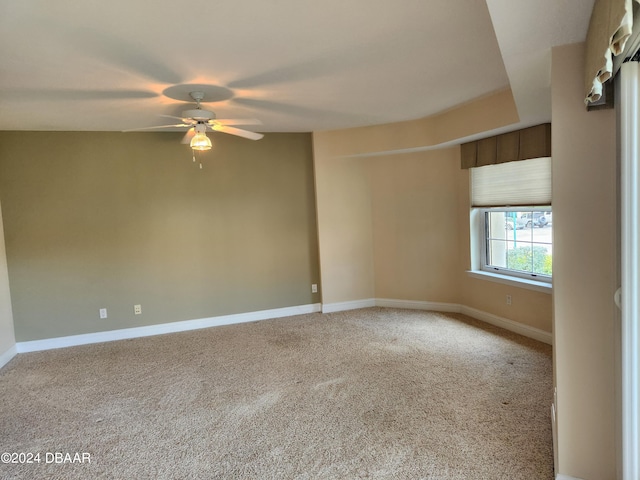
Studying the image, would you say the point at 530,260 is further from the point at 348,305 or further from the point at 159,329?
the point at 159,329

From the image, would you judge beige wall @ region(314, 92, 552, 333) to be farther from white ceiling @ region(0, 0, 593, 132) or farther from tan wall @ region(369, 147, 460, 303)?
white ceiling @ region(0, 0, 593, 132)

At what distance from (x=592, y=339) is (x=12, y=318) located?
521 centimetres

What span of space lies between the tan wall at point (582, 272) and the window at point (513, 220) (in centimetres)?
217

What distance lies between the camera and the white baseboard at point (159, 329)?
423cm

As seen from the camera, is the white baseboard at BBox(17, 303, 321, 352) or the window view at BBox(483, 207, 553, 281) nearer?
the window view at BBox(483, 207, 553, 281)

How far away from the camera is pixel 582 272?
1.74 m

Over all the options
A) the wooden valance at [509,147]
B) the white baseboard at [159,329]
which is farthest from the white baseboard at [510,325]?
the white baseboard at [159,329]

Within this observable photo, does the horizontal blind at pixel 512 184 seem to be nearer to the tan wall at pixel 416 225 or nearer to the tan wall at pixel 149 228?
the tan wall at pixel 416 225

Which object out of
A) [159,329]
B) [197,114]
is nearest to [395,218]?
[197,114]

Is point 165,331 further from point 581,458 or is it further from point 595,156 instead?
point 595,156

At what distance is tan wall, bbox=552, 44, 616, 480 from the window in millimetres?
2172

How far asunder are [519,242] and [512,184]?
0.65 metres

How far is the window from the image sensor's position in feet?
12.4

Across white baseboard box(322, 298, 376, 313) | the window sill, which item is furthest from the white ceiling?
white baseboard box(322, 298, 376, 313)
